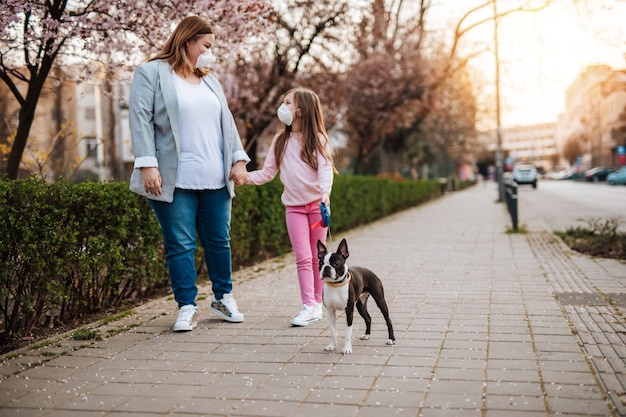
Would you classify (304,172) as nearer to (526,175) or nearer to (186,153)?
(186,153)

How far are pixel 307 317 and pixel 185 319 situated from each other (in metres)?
0.96

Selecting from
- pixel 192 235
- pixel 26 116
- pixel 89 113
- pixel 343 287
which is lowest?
pixel 343 287

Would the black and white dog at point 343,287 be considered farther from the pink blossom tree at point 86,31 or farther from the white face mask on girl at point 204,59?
the pink blossom tree at point 86,31

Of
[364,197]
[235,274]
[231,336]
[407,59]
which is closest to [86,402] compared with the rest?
[231,336]

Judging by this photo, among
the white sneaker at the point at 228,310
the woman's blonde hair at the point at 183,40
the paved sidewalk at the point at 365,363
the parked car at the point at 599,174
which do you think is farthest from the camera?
the parked car at the point at 599,174

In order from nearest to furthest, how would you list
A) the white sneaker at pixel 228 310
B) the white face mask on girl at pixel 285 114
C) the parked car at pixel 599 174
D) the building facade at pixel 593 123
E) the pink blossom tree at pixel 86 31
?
the white face mask on girl at pixel 285 114
the white sneaker at pixel 228 310
the pink blossom tree at pixel 86 31
the parked car at pixel 599 174
the building facade at pixel 593 123

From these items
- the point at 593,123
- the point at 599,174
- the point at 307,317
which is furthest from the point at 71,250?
the point at 593,123

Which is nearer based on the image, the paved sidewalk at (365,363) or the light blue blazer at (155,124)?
the paved sidewalk at (365,363)

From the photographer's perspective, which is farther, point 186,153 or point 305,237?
point 305,237

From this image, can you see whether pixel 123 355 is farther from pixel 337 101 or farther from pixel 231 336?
pixel 337 101

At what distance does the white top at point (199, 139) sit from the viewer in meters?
5.41

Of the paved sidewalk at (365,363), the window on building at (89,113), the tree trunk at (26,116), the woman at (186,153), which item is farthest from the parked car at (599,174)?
the woman at (186,153)

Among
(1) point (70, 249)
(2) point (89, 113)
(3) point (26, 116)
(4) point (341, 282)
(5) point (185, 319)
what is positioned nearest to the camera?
(4) point (341, 282)

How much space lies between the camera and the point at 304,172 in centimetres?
580
